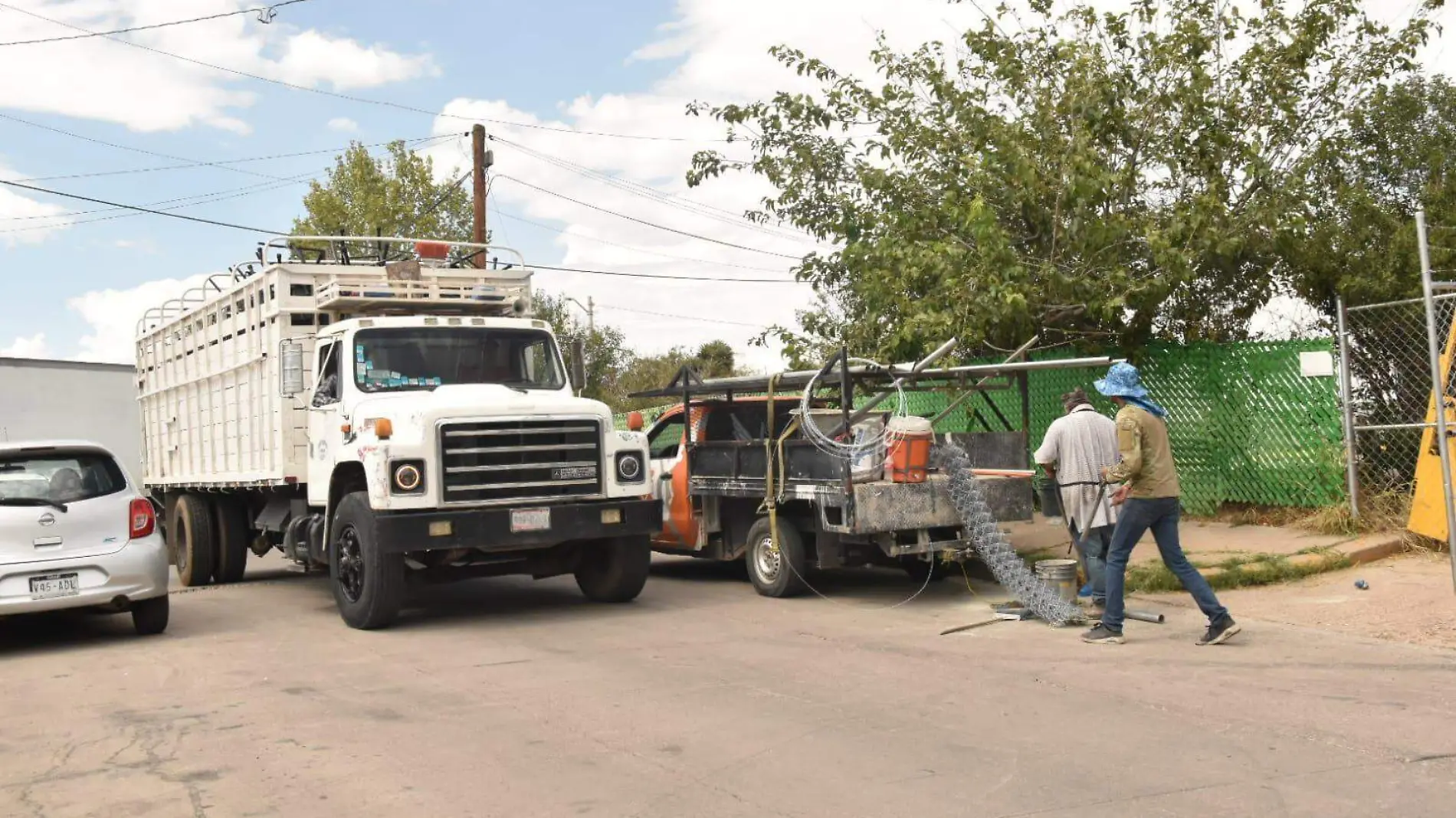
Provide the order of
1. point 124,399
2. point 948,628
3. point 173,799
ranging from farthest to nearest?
point 124,399 < point 948,628 < point 173,799

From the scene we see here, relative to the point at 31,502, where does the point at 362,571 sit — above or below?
below

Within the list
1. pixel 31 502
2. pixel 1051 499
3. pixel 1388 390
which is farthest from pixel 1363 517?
pixel 31 502

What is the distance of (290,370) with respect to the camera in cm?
1160

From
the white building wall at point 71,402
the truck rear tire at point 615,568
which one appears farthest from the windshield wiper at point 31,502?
the white building wall at point 71,402

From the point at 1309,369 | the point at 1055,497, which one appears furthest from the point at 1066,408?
the point at 1309,369

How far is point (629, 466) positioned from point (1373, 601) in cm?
582

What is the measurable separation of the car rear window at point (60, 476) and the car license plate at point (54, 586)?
58cm

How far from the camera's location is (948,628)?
9.75 metres

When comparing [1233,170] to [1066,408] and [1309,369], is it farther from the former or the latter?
[1066,408]

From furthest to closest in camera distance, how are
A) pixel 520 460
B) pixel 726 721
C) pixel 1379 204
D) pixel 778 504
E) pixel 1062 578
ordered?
pixel 1379 204 → pixel 778 504 → pixel 520 460 → pixel 1062 578 → pixel 726 721

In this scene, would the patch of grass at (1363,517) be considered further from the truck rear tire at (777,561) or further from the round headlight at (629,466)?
the round headlight at (629,466)

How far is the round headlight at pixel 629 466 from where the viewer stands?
35.7ft

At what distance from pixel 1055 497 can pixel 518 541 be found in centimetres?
429

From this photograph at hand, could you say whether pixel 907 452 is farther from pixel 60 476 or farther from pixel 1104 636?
pixel 60 476
